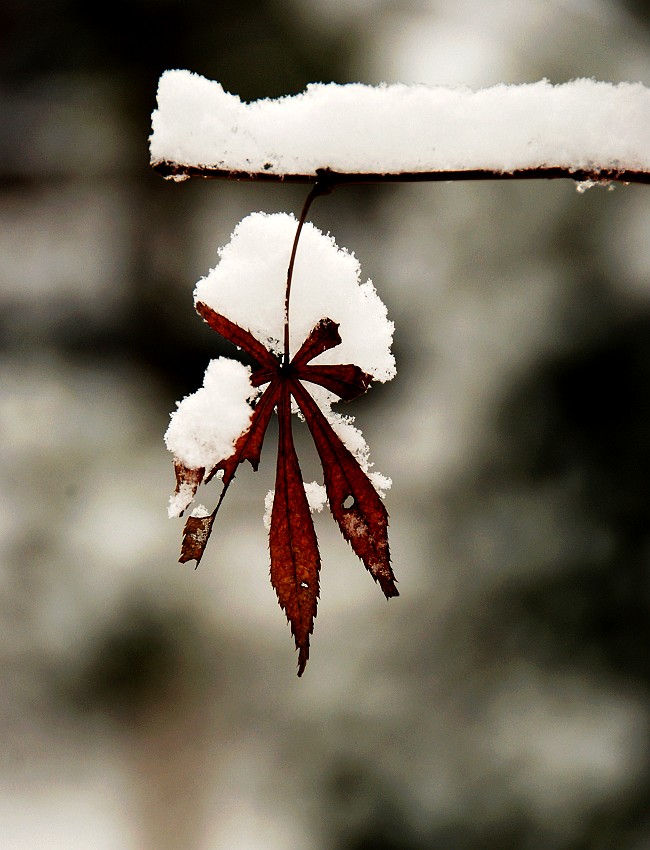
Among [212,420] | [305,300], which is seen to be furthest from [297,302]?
[212,420]

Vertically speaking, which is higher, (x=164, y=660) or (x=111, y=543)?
(x=111, y=543)

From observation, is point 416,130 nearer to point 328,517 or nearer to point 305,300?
point 305,300

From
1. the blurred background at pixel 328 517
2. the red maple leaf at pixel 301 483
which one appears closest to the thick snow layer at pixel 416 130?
the red maple leaf at pixel 301 483

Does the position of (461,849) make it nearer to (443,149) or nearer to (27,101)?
(443,149)

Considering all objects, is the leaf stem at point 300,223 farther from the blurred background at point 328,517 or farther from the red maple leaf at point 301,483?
the blurred background at point 328,517

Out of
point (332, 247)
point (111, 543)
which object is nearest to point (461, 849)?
point (111, 543)

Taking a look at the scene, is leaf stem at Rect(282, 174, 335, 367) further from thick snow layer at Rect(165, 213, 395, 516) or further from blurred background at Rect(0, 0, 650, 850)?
blurred background at Rect(0, 0, 650, 850)
